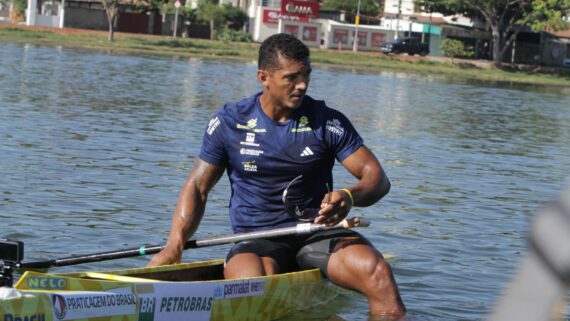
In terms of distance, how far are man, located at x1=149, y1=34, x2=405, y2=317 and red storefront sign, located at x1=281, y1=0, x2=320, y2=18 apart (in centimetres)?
8530

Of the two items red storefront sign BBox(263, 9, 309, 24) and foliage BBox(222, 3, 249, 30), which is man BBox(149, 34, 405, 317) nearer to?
red storefront sign BBox(263, 9, 309, 24)

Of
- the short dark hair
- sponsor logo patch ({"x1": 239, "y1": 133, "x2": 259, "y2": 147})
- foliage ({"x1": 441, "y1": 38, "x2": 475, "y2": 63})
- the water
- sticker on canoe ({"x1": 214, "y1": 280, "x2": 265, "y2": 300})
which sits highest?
foliage ({"x1": 441, "y1": 38, "x2": 475, "y2": 63})

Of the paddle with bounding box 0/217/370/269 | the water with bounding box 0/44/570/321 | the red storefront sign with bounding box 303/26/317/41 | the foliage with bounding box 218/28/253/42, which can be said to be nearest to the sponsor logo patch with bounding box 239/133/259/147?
the paddle with bounding box 0/217/370/269

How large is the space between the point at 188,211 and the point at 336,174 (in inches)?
384

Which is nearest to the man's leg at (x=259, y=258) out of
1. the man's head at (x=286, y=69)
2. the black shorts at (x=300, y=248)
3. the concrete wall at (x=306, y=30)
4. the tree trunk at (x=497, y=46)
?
the black shorts at (x=300, y=248)

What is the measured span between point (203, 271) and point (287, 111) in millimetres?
1141

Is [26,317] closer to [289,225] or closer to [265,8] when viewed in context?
[289,225]

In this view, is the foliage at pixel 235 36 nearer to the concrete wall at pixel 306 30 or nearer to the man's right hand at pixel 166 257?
the concrete wall at pixel 306 30

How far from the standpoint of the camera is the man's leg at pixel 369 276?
248 inches

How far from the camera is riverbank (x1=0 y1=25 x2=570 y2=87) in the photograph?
219 ft

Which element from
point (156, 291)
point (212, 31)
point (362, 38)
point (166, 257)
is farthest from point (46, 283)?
point (362, 38)

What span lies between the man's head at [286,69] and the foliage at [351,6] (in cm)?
10068

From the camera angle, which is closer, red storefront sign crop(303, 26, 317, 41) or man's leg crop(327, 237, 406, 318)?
man's leg crop(327, 237, 406, 318)

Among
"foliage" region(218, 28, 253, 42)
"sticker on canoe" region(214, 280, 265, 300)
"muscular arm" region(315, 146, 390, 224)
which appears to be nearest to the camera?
"sticker on canoe" region(214, 280, 265, 300)
